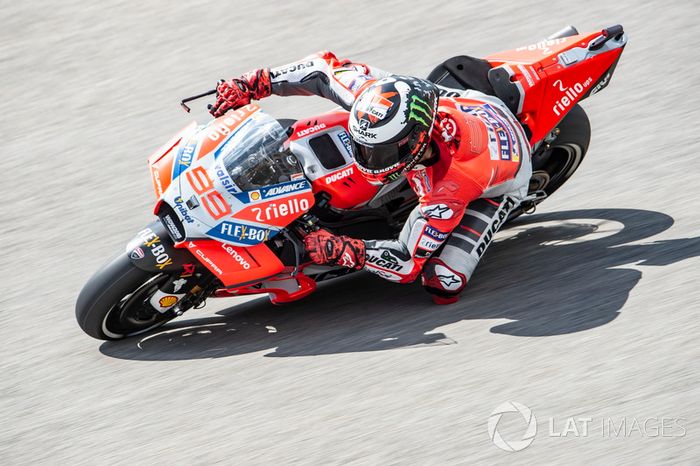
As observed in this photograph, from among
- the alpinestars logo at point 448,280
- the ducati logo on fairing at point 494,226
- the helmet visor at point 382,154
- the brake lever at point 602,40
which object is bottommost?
the alpinestars logo at point 448,280

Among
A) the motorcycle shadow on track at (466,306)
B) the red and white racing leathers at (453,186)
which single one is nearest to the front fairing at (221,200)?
the red and white racing leathers at (453,186)

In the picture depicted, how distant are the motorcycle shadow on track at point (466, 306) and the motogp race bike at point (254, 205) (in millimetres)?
Result: 221

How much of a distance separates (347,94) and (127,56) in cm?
487

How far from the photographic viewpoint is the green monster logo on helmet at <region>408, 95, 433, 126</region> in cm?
541

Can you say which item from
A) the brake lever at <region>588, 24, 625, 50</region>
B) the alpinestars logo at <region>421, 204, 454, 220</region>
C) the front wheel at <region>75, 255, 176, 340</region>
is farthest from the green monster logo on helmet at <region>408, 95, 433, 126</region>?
the front wheel at <region>75, 255, 176, 340</region>

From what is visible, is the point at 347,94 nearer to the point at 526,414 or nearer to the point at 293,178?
the point at 293,178

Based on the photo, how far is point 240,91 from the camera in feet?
20.1

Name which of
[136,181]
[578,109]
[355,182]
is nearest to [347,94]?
[355,182]

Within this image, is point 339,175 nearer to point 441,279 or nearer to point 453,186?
point 453,186

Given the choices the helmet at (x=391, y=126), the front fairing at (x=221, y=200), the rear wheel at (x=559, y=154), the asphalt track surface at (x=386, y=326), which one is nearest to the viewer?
the asphalt track surface at (x=386, y=326)

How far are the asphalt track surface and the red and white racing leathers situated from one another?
33 centimetres

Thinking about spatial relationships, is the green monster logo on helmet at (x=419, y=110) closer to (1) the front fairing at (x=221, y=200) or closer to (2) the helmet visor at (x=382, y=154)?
(2) the helmet visor at (x=382, y=154)

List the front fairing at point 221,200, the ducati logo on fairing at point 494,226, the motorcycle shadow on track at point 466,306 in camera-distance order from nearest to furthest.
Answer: the front fairing at point 221,200
the motorcycle shadow on track at point 466,306
the ducati logo on fairing at point 494,226

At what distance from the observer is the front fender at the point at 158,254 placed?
5504 millimetres
